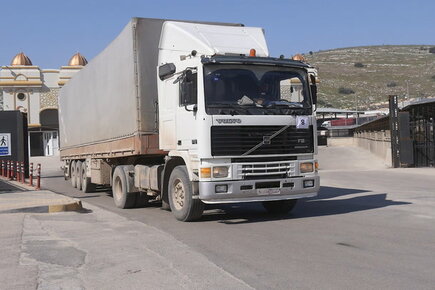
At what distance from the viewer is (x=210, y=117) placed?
9398mm

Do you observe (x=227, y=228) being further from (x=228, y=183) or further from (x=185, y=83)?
(x=185, y=83)

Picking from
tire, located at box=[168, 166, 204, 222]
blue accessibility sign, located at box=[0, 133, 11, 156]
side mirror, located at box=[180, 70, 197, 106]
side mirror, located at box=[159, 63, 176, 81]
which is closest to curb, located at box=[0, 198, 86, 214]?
tire, located at box=[168, 166, 204, 222]

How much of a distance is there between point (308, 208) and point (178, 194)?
3.61 metres

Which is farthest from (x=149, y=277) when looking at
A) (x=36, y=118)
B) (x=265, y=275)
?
(x=36, y=118)

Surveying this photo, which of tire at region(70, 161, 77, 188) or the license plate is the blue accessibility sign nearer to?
tire at region(70, 161, 77, 188)

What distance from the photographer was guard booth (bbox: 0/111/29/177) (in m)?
26.9

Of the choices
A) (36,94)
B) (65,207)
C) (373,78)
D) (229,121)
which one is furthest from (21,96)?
(373,78)

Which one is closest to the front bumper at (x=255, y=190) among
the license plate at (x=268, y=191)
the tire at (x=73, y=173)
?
the license plate at (x=268, y=191)

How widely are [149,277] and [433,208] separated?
8.13 metres

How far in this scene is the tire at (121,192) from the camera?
43.4 ft

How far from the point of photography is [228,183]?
954 cm

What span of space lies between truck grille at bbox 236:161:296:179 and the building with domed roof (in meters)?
50.3

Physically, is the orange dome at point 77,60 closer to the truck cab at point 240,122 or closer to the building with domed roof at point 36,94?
the building with domed roof at point 36,94

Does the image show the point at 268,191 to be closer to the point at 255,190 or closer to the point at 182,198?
the point at 255,190
